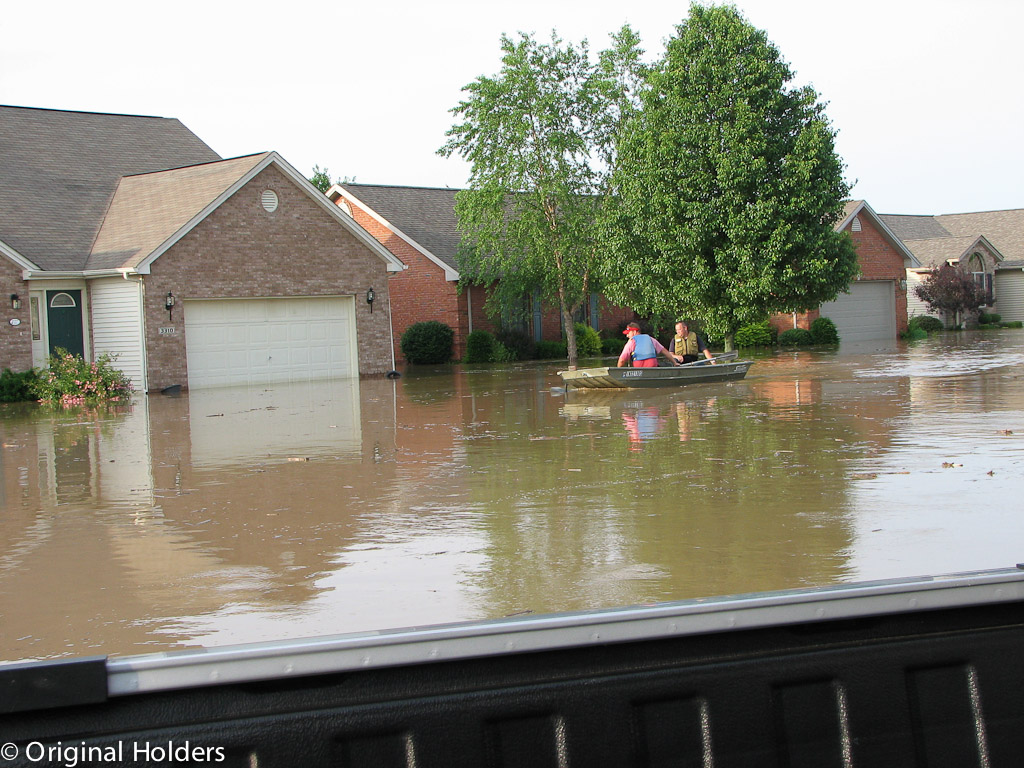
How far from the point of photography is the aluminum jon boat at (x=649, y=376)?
20.5 metres

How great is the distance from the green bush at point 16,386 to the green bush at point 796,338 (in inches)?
1087

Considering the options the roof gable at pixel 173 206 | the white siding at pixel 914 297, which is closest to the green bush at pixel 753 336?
the white siding at pixel 914 297

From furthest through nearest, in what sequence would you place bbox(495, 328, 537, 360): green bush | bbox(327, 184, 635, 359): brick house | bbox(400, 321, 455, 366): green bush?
bbox(495, 328, 537, 360): green bush, bbox(327, 184, 635, 359): brick house, bbox(400, 321, 455, 366): green bush

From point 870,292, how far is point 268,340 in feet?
90.6

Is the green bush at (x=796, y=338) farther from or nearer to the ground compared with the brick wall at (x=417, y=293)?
nearer to the ground

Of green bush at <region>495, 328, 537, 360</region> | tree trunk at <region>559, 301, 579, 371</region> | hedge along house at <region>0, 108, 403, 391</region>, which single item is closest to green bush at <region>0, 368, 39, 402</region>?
hedge along house at <region>0, 108, 403, 391</region>

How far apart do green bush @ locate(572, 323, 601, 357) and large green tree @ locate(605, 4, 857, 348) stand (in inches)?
367

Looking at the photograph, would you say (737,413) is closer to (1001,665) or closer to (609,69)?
(1001,665)

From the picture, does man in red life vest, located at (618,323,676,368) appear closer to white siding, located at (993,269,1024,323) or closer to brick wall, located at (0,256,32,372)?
brick wall, located at (0,256,32,372)

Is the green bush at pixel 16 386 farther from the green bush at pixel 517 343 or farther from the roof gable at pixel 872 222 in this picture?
the roof gable at pixel 872 222

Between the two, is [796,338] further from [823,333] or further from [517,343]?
[517,343]

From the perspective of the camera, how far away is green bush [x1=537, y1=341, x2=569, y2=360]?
38.8 metres

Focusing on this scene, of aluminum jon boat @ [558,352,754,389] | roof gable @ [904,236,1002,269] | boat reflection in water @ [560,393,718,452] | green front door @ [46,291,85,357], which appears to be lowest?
boat reflection in water @ [560,393,718,452]

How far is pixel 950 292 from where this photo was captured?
5091 centimetres
